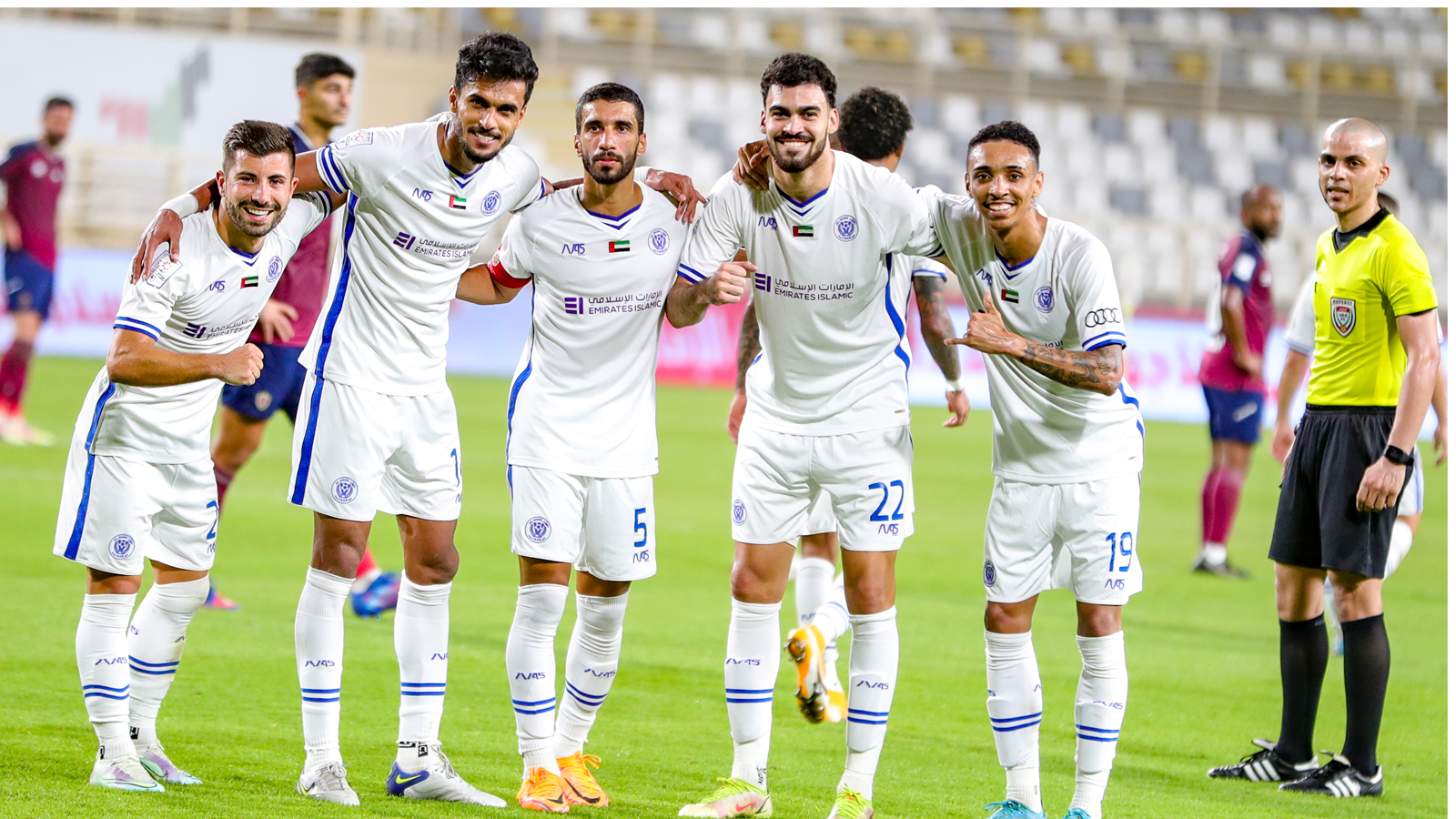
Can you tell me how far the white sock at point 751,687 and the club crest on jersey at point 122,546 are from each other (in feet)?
5.89

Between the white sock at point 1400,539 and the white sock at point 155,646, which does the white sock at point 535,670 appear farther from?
the white sock at point 1400,539

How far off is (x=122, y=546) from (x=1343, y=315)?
393cm

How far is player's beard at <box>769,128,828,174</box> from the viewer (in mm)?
4285

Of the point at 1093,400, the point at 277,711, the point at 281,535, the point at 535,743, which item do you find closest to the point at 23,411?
the point at 281,535

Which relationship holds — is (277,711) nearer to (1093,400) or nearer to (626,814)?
(626,814)

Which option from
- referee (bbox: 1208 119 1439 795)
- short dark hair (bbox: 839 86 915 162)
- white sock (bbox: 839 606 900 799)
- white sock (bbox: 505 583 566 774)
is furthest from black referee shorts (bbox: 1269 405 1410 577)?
white sock (bbox: 505 583 566 774)

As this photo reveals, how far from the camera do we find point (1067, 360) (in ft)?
13.5

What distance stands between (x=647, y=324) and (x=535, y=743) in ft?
4.29

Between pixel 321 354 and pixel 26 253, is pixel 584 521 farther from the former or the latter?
pixel 26 253

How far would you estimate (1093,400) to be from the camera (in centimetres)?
435

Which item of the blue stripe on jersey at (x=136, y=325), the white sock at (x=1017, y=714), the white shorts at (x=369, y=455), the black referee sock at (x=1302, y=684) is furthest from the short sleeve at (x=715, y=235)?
the black referee sock at (x=1302, y=684)

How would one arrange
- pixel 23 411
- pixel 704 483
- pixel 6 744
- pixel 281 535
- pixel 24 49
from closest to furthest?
pixel 6 744
pixel 281 535
pixel 704 483
pixel 23 411
pixel 24 49

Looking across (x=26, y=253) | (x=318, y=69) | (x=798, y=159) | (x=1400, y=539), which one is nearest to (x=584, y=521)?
(x=798, y=159)

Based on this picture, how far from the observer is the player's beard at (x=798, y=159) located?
429 cm
